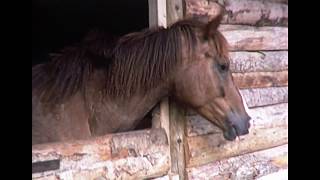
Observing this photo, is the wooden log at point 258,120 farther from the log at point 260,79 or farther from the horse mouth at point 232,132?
the horse mouth at point 232,132

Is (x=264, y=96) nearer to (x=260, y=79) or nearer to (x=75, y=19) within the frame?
(x=260, y=79)

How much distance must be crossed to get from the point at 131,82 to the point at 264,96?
1256 millimetres

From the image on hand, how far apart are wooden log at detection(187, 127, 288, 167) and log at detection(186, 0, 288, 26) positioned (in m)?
0.73

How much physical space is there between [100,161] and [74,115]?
11.3 inches

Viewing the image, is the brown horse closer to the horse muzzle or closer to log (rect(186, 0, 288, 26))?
the horse muzzle

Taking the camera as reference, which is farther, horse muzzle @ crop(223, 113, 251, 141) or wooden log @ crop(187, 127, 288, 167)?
wooden log @ crop(187, 127, 288, 167)

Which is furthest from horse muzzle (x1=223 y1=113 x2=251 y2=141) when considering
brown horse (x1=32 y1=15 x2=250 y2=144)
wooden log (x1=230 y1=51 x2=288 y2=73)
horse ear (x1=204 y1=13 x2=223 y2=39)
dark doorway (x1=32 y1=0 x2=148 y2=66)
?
dark doorway (x1=32 y1=0 x2=148 y2=66)

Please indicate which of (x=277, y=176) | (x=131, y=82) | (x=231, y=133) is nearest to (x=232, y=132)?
(x=231, y=133)

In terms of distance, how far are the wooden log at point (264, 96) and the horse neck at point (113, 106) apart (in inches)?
33.3

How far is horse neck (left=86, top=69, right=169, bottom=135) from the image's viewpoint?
232 centimetres

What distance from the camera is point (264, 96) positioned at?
10.5 feet
